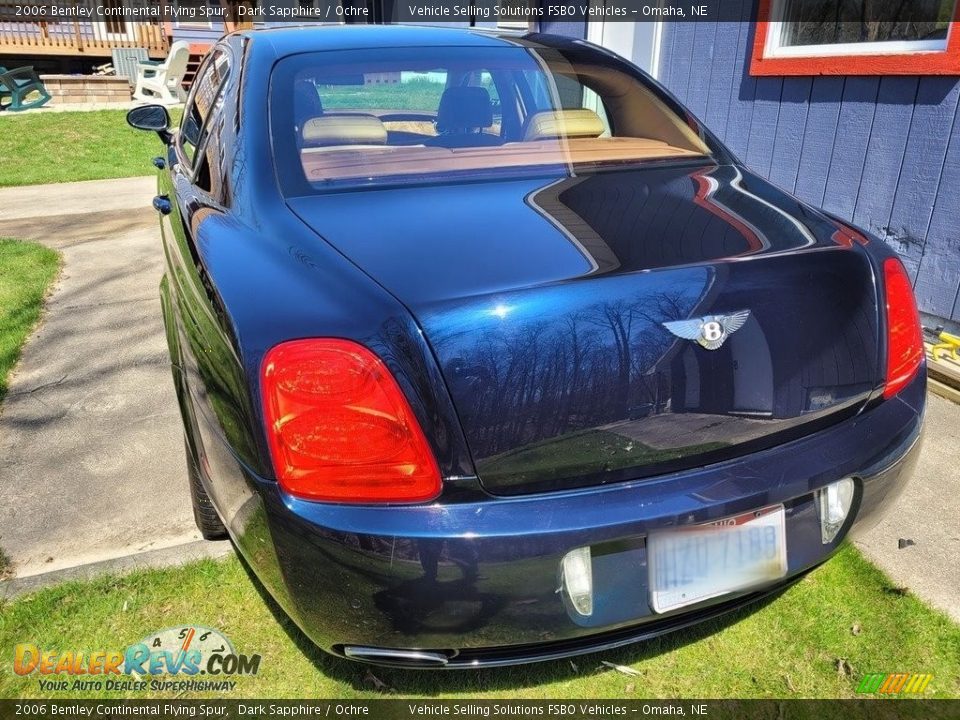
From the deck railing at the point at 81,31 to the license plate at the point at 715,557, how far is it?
62.9 ft

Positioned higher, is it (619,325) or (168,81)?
(619,325)

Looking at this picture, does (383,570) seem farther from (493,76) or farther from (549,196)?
(493,76)

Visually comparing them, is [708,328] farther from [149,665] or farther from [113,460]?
[113,460]

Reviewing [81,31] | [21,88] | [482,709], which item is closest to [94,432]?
[482,709]

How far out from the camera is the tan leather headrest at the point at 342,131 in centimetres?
209

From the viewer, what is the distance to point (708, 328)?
56.2 inches

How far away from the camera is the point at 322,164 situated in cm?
198

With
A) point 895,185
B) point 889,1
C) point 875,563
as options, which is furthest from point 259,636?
point 889,1

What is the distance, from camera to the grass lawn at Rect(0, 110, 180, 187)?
357 inches

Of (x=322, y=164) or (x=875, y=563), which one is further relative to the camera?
(x=875, y=563)

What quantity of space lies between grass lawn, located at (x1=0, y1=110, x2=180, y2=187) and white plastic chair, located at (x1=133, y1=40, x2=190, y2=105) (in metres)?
1.92

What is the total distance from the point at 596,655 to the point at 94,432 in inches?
91.5

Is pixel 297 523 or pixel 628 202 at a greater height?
pixel 628 202

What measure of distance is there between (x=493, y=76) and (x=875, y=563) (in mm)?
2094
